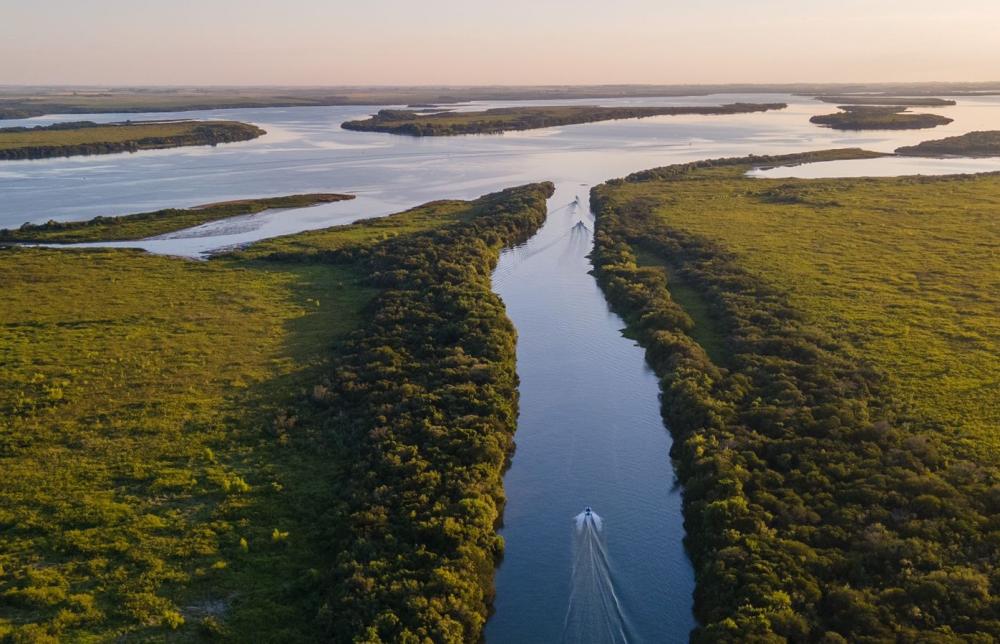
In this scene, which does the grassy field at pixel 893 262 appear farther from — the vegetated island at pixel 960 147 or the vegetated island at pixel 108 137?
the vegetated island at pixel 108 137

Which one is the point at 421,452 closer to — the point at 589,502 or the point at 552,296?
the point at 589,502

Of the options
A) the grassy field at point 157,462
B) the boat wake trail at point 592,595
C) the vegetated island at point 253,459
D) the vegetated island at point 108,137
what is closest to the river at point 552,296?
the boat wake trail at point 592,595

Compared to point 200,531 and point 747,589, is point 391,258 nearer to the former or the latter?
point 200,531

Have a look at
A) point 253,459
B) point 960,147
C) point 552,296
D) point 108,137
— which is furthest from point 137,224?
point 960,147

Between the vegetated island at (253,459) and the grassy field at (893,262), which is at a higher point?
the grassy field at (893,262)

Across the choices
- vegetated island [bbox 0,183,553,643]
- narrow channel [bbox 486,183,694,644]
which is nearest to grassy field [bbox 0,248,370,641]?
vegetated island [bbox 0,183,553,643]
